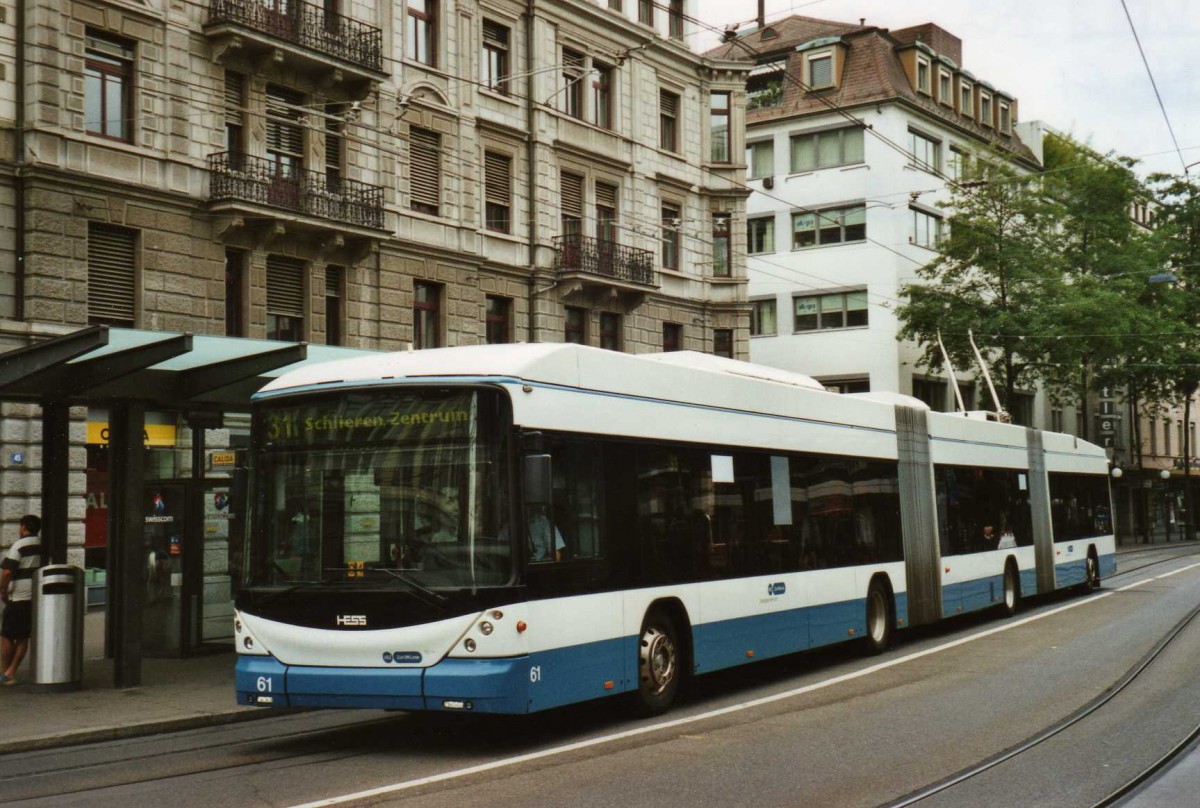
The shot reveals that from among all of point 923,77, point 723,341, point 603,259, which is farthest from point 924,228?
point 603,259

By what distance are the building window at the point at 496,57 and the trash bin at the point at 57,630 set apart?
1960 cm

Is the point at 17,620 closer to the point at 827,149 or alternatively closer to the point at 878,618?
the point at 878,618

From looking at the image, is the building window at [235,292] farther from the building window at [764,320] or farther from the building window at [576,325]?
the building window at [764,320]

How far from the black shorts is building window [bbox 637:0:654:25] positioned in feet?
86.6

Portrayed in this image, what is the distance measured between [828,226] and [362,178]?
88.6 ft

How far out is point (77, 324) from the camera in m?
22.7

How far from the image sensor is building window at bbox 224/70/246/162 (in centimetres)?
2544

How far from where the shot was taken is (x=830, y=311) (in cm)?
5131

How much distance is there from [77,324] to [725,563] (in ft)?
45.7

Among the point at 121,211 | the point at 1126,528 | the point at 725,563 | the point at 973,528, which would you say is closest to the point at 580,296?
the point at 121,211

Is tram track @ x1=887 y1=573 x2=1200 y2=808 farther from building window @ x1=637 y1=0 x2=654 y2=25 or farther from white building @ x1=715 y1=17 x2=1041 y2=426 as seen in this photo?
white building @ x1=715 y1=17 x2=1041 y2=426

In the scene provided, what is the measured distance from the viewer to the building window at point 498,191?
31.5m

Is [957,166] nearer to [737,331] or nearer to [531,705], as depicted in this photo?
[737,331]

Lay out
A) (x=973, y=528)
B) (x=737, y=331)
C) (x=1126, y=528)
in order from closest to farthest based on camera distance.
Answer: (x=973, y=528), (x=737, y=331), (x=1126, y=528)
